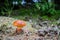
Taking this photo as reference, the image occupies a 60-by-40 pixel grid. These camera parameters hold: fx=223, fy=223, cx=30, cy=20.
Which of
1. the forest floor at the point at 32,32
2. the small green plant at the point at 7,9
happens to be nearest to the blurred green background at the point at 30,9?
→ the small green plant at the point at 7,9

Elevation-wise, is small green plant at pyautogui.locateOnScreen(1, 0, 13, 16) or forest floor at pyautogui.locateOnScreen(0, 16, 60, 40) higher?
forest floor at pyautogui.locateOnScreen(0, 16, 60, 40)

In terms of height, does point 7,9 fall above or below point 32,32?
below

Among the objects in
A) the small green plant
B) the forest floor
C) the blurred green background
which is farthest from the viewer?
the small green plant

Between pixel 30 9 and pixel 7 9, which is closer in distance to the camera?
pixel 7 9

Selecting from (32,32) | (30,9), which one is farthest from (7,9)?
(32,32)

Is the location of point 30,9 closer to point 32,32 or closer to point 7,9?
point 7,9

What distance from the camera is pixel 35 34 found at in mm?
5027

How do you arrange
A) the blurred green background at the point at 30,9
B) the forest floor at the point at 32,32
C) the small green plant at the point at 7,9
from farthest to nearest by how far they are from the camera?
1. the small green plant at the point at 7,9
2. the blurred green background at the point at 30,9
3. the forest floor at the point at 32,32

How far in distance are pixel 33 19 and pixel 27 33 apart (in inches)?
53.8

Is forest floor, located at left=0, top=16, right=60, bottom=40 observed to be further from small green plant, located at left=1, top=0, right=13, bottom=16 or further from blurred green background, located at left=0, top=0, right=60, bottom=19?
small green plant, located at left=1, top=0, right=13, bottom=16

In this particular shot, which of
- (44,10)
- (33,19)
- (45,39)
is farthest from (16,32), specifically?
(44,10)

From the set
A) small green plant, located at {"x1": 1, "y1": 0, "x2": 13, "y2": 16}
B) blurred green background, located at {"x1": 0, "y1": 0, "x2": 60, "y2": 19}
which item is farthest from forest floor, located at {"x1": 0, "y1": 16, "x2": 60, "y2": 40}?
small green plant, located at {"x1": 1, "y1": 0, "x2": 13, "y2": 16}

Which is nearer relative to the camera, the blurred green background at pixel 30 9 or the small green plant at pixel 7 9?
the blurred green background at pixel 30 9

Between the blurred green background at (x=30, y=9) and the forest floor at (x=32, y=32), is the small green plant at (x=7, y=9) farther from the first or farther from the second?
the forest floor at (x=32, y=32)
